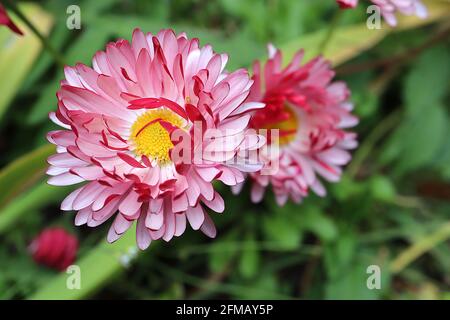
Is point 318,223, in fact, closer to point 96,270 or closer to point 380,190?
point 380,190

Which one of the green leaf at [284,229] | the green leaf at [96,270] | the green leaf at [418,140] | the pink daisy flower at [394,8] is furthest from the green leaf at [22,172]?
the green leaf at [418,140]

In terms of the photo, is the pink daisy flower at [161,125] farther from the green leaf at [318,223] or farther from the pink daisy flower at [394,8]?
the green leaf at [318,223]

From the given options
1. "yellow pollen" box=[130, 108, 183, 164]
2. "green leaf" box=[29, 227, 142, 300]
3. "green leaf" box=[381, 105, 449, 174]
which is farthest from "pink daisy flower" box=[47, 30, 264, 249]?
"green leaf" box=[381, 105, 449, 174]

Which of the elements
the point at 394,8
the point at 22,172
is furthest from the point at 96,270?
the point at 394,8

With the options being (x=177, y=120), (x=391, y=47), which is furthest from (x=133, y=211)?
(x=391, y=47)

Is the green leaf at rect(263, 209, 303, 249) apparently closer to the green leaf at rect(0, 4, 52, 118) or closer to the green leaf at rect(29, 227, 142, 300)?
the green leaf at rect(29, 227, 142, 300)

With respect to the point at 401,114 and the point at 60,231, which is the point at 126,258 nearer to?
the point at 60,231
